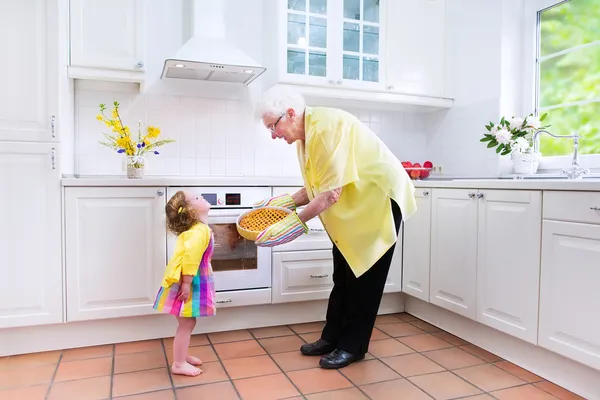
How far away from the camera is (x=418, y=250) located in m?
2.73

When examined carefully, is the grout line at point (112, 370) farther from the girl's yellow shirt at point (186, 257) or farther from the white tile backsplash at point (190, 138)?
the white tile backsplash at point (190, 138)

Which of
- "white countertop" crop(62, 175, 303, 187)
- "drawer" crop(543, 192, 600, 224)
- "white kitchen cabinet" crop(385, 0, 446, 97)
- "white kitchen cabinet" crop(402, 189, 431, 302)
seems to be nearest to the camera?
"drawer" crop(543, 192, 600, 224)

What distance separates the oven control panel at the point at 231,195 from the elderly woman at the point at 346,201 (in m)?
0.35

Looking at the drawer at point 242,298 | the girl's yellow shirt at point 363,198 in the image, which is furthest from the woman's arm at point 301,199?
the drawer at point 242,298

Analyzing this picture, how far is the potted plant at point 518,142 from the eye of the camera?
106 inches

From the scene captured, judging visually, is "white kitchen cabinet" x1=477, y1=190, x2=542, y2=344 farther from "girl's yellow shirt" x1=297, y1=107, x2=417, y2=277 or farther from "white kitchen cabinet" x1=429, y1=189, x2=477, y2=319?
"girl's yellow shirt" x1=297, y1=107, x2=417, y2=277

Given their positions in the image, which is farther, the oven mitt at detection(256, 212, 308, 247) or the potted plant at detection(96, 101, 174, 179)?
the potted plant at detection(96, 101, 174, 179)

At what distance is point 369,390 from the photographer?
1871mm

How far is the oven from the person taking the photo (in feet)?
7.96

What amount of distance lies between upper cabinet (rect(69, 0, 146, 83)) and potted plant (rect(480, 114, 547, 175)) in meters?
2.08

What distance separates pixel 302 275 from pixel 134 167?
3.57 ft

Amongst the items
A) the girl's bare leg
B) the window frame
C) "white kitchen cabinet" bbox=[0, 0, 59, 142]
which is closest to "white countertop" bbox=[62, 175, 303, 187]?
"white kitchen cabinet" bbox=[0, 0, 59, 142]

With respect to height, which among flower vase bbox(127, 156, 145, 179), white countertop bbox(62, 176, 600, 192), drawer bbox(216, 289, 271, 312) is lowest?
drawer bbox(216, 289, 271, 312)

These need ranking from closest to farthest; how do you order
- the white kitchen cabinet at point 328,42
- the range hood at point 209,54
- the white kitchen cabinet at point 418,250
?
the range hood at point 209,54 < the white kitchen cabinet at point 418,250 < the white kitchen cabinet at point 328,42
